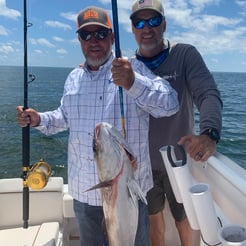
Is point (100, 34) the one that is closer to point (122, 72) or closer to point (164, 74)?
point (122, 72)

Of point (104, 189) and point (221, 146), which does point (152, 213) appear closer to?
point (104, 189)

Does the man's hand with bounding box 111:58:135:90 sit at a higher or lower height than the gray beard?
lower

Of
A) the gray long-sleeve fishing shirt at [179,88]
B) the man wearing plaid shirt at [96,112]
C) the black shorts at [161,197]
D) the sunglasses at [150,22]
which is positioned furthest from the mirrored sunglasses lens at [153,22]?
the black shorts at [161,197]

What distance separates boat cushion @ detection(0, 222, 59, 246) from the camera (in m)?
2.61

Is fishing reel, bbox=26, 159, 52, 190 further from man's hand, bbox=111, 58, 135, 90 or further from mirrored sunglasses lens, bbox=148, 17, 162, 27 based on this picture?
mirrored sunglasses lens, bbox=148, 17, 162, 27

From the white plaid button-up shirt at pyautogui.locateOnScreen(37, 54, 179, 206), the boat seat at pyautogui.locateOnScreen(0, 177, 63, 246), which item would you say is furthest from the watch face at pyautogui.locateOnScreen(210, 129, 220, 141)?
the boat seat at pyautogui.locateOnScreen(0, 177, 63, 246)

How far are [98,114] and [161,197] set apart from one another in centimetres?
97

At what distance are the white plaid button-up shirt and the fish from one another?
35 cm

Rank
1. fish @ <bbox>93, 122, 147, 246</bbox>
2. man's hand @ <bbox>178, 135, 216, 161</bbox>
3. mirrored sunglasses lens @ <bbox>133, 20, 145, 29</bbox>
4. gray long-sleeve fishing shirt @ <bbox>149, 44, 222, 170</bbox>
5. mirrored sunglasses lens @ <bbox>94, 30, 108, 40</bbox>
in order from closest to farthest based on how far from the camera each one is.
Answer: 1. fish @ <bbox>93, 122, 147, 246</bbox>
2. man's hand @ <bbox>178, 135, 216, 161</bbox>
3. mirrored sunglasses lens @ <bbox>94, 30, 108, 40</bbox>
4. gray long-sleeve fishing shirt @ <bbox>149, 44, 222, 170</bbox>
5. mirrored sunglasses lens @ <bbox>133, 20, 145, 29</bbox>

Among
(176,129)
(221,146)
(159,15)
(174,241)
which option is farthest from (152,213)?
(221,146)

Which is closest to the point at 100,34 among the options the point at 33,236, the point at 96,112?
the point at 96,112

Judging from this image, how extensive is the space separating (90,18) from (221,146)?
28.5 feet

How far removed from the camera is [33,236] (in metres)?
2.70

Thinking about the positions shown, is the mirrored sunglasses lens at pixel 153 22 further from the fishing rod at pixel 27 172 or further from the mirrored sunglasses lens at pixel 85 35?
the fishing rod at pixel 27 172
